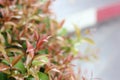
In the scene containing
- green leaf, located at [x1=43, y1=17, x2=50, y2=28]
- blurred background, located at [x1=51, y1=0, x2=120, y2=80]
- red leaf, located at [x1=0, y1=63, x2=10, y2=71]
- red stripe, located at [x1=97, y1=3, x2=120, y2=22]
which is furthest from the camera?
red stripe, located at [x1=97, y1=3, x2=120, y2=22]

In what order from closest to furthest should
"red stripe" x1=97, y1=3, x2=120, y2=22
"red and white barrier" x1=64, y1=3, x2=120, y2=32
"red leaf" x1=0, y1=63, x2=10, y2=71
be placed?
"red leaf" x1=0, y1=63, x2=10, y2=71 → "red and white barrier" x1=64, y1=3, x2=120, y2=32 → "red stripe" x1=97, y1=3, x2=120, y2=22

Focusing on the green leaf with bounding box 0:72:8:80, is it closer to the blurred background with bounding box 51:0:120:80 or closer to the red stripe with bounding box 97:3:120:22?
the blurred background with bounding box 51:0:120:80

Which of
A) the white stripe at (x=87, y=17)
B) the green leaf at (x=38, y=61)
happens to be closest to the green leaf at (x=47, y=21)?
the green leaf at (x=38, y=61)

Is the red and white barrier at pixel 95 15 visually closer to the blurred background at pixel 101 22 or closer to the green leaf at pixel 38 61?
the blurred background at pixel 101 22

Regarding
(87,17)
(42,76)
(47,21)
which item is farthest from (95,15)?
(42,76)

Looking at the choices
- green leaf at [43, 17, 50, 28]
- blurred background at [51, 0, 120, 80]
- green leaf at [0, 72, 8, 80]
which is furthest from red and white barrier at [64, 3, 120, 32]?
green leaf at [0, 72, 8, 80]

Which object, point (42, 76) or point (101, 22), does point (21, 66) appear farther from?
point (101, 22)
